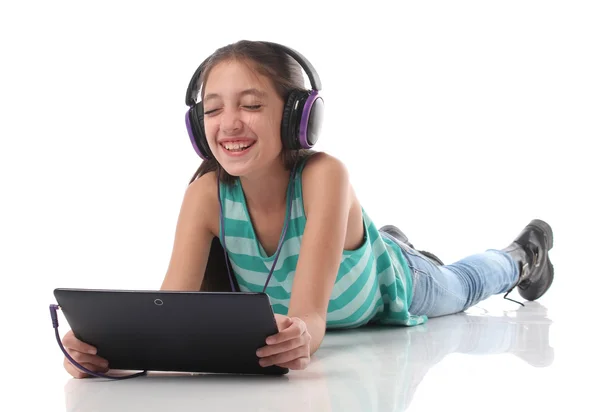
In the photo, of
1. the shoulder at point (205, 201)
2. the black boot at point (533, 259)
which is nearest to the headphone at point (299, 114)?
the shoulder at point (205, 201)

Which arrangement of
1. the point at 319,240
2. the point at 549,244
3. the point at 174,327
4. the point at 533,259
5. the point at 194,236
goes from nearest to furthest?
the point at 174,327 → the point at 319,240 → the point at 194,236 → the point at 533,259 → the point at 549,244

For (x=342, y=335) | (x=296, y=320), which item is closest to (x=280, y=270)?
(x=342, y=335)

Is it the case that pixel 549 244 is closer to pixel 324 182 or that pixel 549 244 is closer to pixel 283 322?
pixel 324 182

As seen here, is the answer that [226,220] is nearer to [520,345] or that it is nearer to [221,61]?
[221,61]

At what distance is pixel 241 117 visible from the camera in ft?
7.23

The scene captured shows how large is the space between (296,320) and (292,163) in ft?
2.17

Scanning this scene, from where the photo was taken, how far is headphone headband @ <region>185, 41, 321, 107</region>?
7.30 feet

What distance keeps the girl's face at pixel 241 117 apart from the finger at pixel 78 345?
2.04 ft

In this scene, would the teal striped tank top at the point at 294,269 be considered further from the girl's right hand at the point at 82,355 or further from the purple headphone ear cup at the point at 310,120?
the girl's right hand at the point at 82,355

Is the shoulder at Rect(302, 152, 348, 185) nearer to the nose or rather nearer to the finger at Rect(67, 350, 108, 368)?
the nose

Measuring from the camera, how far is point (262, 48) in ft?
7.46

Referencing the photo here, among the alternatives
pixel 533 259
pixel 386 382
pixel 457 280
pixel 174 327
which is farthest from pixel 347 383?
pixel 533 259

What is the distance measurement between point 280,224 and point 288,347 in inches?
26.7

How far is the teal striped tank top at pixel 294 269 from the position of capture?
8.03 ft
